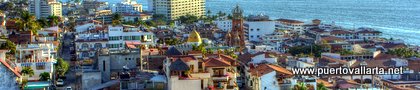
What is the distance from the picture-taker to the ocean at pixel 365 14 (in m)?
62.4

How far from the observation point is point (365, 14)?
81750mm

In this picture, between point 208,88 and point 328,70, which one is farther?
point 328,70

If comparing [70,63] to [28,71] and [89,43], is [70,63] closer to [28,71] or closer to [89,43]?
[89,43]

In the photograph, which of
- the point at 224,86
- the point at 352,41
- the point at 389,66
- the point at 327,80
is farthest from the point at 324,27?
the point at 224,86

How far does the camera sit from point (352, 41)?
45719 millimetres

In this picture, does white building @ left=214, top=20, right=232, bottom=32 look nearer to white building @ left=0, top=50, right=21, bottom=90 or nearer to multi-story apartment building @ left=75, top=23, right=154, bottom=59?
multi-story apartment building @ left=75, top=23, right=154, bottom=59

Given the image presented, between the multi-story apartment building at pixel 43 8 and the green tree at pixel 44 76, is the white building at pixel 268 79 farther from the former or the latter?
the multi-story apartment building at pixel 43 8

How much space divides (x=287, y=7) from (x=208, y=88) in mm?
81223

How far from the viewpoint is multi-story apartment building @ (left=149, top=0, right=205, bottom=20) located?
72938mm

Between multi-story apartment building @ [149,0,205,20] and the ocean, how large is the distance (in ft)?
26.5

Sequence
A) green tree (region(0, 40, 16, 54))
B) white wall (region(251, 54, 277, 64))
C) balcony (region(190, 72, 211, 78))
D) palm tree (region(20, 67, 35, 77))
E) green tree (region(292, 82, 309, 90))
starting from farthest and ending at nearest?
green tree (region(0, 40, 16, 54))
white wall (region(251, 54, 277, 64))
palm tree (region(20, 67, 35, 77))
green tree (region(292, 82, 309, 90))
balcony (region(190, 72, 211, 78))

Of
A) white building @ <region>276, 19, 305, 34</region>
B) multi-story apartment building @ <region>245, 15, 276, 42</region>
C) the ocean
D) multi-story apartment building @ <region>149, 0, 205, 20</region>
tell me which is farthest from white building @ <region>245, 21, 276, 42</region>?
multi-story apartment building @ <region>149, 0, 205, 20</region>

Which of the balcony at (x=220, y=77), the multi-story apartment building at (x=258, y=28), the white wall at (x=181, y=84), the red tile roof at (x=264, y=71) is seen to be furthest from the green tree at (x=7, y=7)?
the white wall at (x=181, y=84)

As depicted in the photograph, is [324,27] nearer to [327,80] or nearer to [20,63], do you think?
[327,80]
